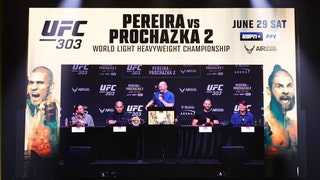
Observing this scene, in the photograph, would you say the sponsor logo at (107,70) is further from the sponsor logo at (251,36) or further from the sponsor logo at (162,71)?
the sponsor logo at (251,36)

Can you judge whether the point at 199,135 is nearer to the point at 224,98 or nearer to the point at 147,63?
the point at 224,98

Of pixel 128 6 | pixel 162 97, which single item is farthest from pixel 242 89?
pixel 128 6

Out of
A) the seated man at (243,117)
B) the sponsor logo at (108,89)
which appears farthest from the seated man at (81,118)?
the seated man at (243,117)

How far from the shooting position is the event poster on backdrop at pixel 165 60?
5.79m

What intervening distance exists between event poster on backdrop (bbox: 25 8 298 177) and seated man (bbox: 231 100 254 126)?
0.24ft

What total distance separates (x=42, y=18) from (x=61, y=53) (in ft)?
1.90

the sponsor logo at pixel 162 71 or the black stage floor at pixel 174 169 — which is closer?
the black stage floor at pixel 174 169

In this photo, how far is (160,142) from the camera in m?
5.78

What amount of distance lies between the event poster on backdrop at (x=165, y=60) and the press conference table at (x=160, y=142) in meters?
0.19

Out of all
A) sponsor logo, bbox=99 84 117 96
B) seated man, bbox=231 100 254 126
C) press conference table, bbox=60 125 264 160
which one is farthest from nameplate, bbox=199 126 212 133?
sponsor logo, bbox=99 84 117 96

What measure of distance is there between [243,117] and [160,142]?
1.23m

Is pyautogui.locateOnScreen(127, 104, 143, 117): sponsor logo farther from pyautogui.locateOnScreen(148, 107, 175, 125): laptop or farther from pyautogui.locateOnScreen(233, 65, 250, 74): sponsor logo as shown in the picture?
pyautogui.locateOnScreen(233, 65, 250, 74): sponsor logo

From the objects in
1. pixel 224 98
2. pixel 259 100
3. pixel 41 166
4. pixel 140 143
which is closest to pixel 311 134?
pixel 259 100

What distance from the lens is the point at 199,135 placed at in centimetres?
575
